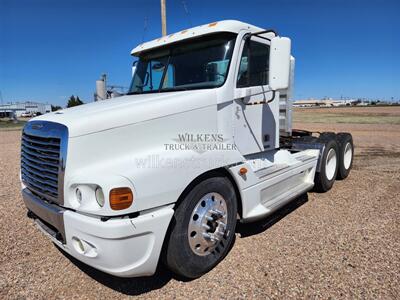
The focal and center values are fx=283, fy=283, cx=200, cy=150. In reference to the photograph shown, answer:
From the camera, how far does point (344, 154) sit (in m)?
6.55

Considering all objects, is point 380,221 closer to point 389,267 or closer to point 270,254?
point 389,267

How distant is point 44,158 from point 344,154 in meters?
6.17

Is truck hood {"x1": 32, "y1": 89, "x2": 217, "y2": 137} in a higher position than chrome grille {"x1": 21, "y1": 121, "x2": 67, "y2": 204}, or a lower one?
higher

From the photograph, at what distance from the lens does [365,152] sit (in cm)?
1025

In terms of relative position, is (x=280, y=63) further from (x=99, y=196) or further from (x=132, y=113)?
(x=99, y=196)

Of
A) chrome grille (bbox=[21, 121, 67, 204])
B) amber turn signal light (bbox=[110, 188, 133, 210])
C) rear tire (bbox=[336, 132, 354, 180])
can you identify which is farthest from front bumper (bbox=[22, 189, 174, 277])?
rear tire (bbox=[336, 132, 354, 180])

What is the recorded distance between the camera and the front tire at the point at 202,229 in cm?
273

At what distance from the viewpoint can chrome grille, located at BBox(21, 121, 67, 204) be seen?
2.53 meters

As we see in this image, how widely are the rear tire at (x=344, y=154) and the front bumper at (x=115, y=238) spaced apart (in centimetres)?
518

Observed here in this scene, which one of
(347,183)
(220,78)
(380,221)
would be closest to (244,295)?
(220,78)

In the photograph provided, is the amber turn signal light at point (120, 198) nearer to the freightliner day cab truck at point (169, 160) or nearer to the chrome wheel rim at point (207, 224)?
the freightliner day cab truck at point (169, 160)

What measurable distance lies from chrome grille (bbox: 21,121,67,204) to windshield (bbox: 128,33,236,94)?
5.00 ft

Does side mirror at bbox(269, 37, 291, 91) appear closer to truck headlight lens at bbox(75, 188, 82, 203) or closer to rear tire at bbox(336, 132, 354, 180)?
truck headlight lens at bbox(75, 188, 82, 203)

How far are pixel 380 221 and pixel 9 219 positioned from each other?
5775 millimetres
